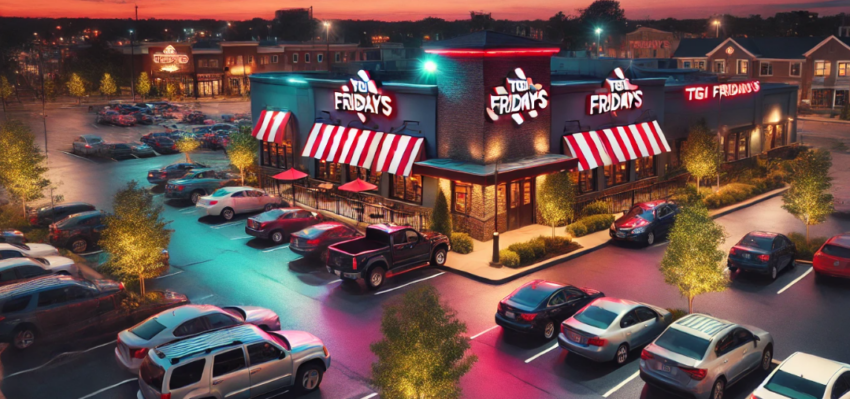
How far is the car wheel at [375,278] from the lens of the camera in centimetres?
2631

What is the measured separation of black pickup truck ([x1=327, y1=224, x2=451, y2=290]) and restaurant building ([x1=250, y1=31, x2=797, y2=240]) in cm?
343

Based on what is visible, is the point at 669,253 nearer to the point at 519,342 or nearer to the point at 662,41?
the point at 519,342

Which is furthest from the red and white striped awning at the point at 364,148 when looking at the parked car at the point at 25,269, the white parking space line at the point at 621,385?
the white parking space line at the point at 621,385

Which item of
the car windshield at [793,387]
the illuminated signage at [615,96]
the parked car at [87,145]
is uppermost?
the illuminated signage at [615,96]

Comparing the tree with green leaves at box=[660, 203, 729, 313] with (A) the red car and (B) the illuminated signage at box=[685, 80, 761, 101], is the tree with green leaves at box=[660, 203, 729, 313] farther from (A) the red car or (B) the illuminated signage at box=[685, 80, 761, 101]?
(B) the illuminated signage at box=[685, 80, 761, 101]

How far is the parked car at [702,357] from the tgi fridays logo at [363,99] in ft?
72.2

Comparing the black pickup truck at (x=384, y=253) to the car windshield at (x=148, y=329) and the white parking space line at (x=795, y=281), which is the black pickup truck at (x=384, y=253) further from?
the white parking space line at (x=795, y=281)

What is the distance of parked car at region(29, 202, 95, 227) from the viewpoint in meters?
34.8

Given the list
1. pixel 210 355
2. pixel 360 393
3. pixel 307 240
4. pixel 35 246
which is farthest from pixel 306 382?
pixel 35 246

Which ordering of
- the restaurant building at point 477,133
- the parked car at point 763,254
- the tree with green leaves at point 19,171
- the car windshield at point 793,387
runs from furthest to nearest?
the tree with green leaves at point 19,171, the restaurant building at point 477,133, the parked car at point 763,254, the car windshield at point 793,387

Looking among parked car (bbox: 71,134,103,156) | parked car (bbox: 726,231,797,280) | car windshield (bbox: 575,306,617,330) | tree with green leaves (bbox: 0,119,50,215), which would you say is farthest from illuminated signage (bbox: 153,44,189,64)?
car windshield (bbox: 575,306,617,330)

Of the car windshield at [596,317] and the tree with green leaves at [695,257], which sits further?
the tree with green leaves at [695,257]

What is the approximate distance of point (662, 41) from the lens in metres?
137

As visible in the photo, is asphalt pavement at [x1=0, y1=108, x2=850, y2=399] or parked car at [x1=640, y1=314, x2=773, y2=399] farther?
asphalt pavement at [x1=0, y1=108, x2=850, y2=399]
